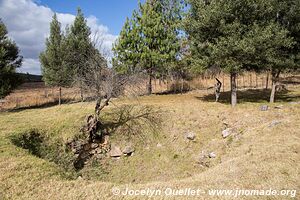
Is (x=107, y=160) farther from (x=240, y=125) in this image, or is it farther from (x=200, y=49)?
(x=200, y=49)

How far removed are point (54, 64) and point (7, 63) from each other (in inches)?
151

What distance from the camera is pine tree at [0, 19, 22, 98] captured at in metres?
18.9

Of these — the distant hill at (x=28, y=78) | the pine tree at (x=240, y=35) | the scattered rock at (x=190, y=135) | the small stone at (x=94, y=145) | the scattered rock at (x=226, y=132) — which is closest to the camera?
the scattered rock at (x=226, y=132)

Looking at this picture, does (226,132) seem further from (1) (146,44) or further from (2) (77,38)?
(2) (77,38)

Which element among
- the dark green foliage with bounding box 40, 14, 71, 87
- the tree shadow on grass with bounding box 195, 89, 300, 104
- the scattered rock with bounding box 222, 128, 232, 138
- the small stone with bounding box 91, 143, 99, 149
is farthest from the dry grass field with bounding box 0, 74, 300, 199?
the dark green foliage with bounding box 40, 14, 71, 87

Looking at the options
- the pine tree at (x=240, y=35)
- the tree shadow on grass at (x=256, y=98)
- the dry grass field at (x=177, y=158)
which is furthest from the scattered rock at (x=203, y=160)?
the tree shadow on grass at (x=256, y=98)

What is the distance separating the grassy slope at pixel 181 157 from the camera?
655 cm

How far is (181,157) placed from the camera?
12711 mm

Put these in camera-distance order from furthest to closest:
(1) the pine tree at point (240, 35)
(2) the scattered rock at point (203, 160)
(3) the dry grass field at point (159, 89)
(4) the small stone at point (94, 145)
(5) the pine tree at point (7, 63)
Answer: (3) the dry grass field at point (159, 89), (5) the pine tree at point (7, 63), (1) the pine tree at point (240, 35), (4) the small stone at point (94, 145), (2) the scattered rock at point (203, 160)

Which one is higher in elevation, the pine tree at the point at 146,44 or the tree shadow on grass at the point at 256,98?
the pine tree at the point at 146,44

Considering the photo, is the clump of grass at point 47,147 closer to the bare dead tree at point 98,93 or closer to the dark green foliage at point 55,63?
the bare dead tree at point 98,93

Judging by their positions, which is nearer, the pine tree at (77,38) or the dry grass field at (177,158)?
the dry grass field at (177,158)

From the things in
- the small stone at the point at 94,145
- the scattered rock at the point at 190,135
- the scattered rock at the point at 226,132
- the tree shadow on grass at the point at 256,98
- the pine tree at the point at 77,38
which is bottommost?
the small stone at the point at 94,145

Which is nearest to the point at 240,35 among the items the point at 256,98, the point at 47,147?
the point at 256,98
